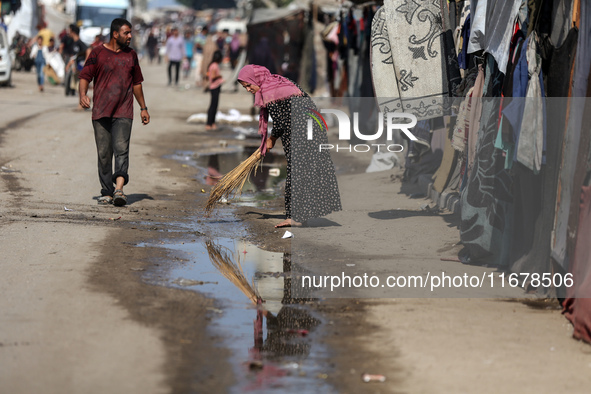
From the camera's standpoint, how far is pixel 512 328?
480cm

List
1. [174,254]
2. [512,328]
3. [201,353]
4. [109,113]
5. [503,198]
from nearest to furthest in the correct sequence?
[201,353], [512,328], [503,198], [174,254], [109,113]

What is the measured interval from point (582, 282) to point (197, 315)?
2161 mm

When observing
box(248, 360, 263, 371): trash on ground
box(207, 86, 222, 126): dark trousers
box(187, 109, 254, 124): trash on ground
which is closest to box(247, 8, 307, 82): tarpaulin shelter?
box(187, 109, 254, 124): trash on ground

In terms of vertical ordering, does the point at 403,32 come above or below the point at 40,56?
above

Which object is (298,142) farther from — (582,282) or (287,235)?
(582,282)

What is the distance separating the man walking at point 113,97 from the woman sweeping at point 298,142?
1.51 m

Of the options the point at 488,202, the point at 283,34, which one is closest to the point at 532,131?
the point at 488,202

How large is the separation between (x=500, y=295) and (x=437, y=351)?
127 centimetres

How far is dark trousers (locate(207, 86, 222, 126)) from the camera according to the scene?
51.8 ft

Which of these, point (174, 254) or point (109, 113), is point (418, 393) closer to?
point (174, 254)

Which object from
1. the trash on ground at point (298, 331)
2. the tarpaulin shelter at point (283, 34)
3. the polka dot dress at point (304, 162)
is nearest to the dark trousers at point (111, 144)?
the polka dot dress at point (304, 162)

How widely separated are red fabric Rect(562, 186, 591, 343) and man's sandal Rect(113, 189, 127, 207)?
187 inches

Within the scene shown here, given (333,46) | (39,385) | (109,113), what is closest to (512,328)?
(39,385)

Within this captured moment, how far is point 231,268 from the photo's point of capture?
247 inches
